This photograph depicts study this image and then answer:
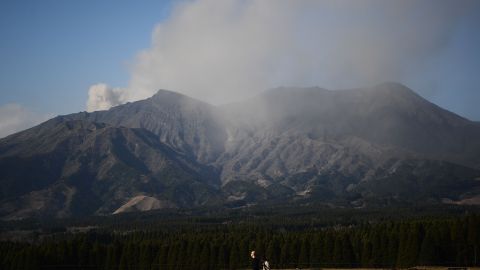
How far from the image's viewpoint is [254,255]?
2714 inches

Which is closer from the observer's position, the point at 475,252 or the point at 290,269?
the point at 475,252

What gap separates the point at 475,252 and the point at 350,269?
36.5 meters

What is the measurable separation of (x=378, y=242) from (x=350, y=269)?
20.1 metres

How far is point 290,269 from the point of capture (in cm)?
19312

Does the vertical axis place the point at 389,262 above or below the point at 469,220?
below

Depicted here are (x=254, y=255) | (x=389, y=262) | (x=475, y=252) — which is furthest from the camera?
(x=389, y=262)

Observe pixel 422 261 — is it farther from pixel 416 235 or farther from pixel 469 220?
pixel 469 220

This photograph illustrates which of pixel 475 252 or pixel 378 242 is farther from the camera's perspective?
pixel 378 242

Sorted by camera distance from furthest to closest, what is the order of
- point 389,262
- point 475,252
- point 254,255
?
1. point 389,262
2. point 475,252
3. point 254,255

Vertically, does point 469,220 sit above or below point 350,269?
above

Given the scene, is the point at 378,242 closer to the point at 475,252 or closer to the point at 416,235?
the point at 416,235

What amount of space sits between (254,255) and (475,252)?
425ft

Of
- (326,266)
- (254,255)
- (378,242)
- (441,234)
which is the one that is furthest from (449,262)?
(254,255)

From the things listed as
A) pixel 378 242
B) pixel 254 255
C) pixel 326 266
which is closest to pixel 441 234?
pixel 378 242
